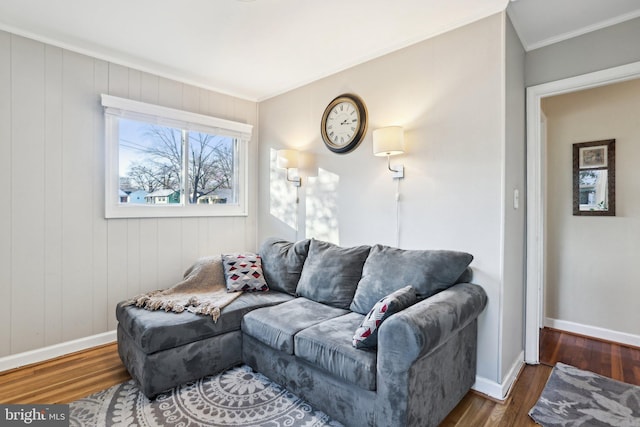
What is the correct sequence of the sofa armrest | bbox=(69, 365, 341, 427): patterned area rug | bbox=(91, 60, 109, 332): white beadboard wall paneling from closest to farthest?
the sofa armrest, bbox=(69, 365, 341, 427): patterned area rug, bbox=(91, 60, 109, 332): white beadboard wall paneling

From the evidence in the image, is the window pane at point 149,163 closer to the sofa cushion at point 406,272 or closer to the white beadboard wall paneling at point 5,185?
the white beadboard wall paneling at point 5,185

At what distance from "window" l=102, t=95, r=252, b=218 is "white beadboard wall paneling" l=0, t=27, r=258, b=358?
0.10 metres

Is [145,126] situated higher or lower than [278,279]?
higher

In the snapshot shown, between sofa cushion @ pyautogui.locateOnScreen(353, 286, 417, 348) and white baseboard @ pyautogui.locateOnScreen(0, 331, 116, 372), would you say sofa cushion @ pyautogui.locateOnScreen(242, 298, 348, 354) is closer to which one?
sofa cushion @ pyautogui.locateOnScreen(353, 286, 417, 348)

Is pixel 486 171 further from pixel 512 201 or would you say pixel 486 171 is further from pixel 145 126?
pixel 145 126

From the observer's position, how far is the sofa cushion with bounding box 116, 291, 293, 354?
2053 millimetres

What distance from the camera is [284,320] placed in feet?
7.28

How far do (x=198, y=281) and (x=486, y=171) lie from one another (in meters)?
2.44

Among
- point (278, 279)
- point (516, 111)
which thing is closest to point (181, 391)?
point (278, 279)

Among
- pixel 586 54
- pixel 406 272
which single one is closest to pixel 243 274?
pixel 406 272

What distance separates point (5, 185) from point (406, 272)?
9.80 feet

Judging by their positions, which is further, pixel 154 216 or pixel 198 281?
pixel 154 216

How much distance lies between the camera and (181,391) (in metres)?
2.15

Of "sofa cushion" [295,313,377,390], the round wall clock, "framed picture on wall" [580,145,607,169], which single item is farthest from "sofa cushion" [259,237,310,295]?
"framed picture on wall" [580,145,607,169]
